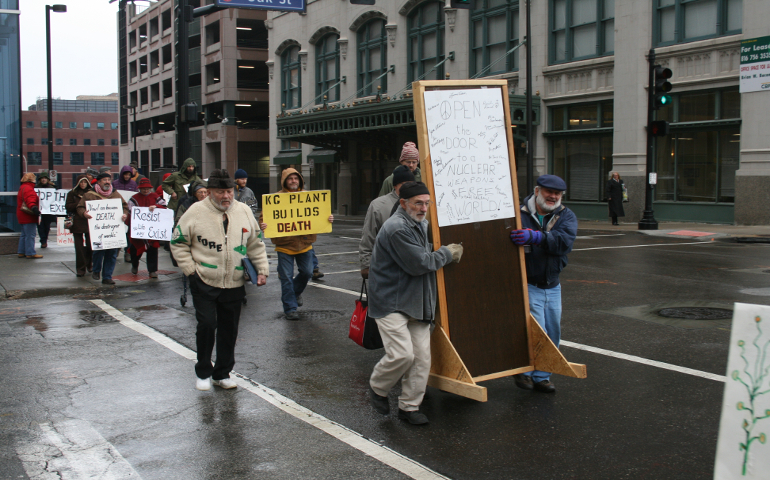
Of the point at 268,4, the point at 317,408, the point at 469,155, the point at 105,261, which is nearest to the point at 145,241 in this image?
the point at 105,261

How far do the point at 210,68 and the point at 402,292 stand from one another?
59970 millimetres

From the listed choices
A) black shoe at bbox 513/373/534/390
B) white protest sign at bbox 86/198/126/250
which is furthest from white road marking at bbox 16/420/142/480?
white protest sign at bbox 86/198/126/250

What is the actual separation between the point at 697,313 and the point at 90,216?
9413mm

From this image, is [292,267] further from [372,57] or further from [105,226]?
[372,57]

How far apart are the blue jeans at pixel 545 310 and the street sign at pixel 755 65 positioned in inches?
766

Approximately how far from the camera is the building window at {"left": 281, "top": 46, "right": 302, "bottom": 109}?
147 feet

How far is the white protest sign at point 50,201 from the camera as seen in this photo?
17750 millimetres

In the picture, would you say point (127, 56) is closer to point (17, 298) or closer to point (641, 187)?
point (641, 187)

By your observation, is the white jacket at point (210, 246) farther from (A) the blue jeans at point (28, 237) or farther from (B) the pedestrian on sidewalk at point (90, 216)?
→ (A) the blue jeans at point (28, 237)

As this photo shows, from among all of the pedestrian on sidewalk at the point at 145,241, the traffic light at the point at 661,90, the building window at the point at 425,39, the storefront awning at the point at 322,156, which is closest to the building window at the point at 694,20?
the traffic light at the point at 661,90

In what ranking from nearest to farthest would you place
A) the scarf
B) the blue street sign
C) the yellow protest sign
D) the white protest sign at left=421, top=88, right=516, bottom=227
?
1. the white protest sign at left=421, top=88, right=516, bottom=227
2. the yellow protest sign
3. the scarf
4. the blue street sign

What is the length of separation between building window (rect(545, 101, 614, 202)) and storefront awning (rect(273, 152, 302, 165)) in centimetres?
1923

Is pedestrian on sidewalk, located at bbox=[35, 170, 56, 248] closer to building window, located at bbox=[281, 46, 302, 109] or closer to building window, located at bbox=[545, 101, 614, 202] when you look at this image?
building window, located at bbox=[545, 101, 614, 202]

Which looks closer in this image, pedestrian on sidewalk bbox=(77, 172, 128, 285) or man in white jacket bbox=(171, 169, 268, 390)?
man in white jacket bbox=(171, 169, 268, 390)
